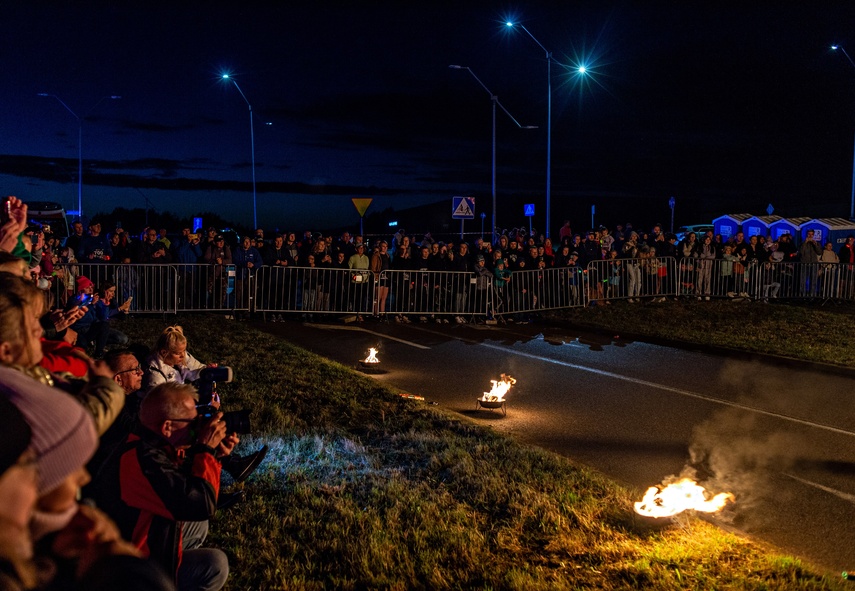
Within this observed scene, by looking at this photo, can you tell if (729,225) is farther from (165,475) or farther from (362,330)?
(165,475)

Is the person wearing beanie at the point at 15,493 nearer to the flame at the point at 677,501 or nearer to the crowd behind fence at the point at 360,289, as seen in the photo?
the flame at the point at 677,501

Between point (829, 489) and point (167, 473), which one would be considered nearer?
point (167, 473)

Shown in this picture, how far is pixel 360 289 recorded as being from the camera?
61.9 feet

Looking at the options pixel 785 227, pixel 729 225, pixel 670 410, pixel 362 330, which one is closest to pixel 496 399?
pixel 670 410

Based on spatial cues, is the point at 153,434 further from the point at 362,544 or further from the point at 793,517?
the point at 793,517

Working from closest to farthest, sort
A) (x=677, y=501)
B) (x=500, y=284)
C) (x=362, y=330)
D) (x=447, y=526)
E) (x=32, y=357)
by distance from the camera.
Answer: (x=32, y=357), (x=447, y=526), (x=677, y=501), (x=362, y=330), (x=500, y=284)

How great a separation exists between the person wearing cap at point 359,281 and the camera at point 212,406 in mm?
13745

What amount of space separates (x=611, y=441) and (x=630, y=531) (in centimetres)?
286

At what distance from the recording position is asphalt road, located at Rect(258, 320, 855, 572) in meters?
6.59

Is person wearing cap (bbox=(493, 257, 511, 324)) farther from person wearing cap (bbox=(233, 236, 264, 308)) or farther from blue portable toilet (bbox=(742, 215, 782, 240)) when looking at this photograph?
blue portable toilet (bbox=(742, 215, 782, 240))

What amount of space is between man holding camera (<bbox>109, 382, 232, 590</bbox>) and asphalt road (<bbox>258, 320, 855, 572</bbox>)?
4073 millimetres

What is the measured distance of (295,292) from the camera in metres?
18.8

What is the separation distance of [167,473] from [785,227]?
100 feet

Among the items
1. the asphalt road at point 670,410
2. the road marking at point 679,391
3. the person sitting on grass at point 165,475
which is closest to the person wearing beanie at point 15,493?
the person sitting on grass at point 165,475
